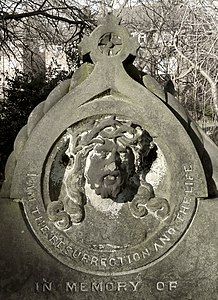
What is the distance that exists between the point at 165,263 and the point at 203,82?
942 cm

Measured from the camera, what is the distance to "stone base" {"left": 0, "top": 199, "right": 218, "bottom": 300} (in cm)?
356

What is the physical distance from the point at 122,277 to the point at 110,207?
17.2 inches

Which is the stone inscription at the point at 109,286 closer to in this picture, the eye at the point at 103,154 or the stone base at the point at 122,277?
the stone base at the point at 122,277

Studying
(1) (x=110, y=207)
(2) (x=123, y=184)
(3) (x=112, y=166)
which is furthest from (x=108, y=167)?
(1) (x=110, y=207)

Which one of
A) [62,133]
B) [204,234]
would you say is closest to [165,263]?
[204,234]

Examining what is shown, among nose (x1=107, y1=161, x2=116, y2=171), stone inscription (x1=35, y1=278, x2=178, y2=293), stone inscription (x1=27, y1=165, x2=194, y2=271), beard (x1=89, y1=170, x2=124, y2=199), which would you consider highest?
nose (x1=107, y1=161, x2=116, y2=171)

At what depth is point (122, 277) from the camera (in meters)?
3.56

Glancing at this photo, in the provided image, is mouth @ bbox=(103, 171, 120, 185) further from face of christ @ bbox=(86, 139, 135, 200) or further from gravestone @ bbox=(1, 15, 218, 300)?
gravestone @ bbox=(1, 15, 218, 300)

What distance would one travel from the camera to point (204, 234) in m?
3.56

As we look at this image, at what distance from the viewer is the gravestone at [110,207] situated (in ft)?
11.6

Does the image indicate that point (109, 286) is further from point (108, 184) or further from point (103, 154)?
point (103, 154)

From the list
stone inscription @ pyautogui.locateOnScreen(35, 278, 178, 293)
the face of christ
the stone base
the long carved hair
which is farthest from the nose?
stone inscription @ pyautogui.locateOnScreen(35, 278, 178, 293)

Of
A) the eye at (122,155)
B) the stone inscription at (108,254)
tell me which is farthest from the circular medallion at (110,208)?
the eye at (122,155)

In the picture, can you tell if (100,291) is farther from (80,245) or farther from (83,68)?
(83,68)
